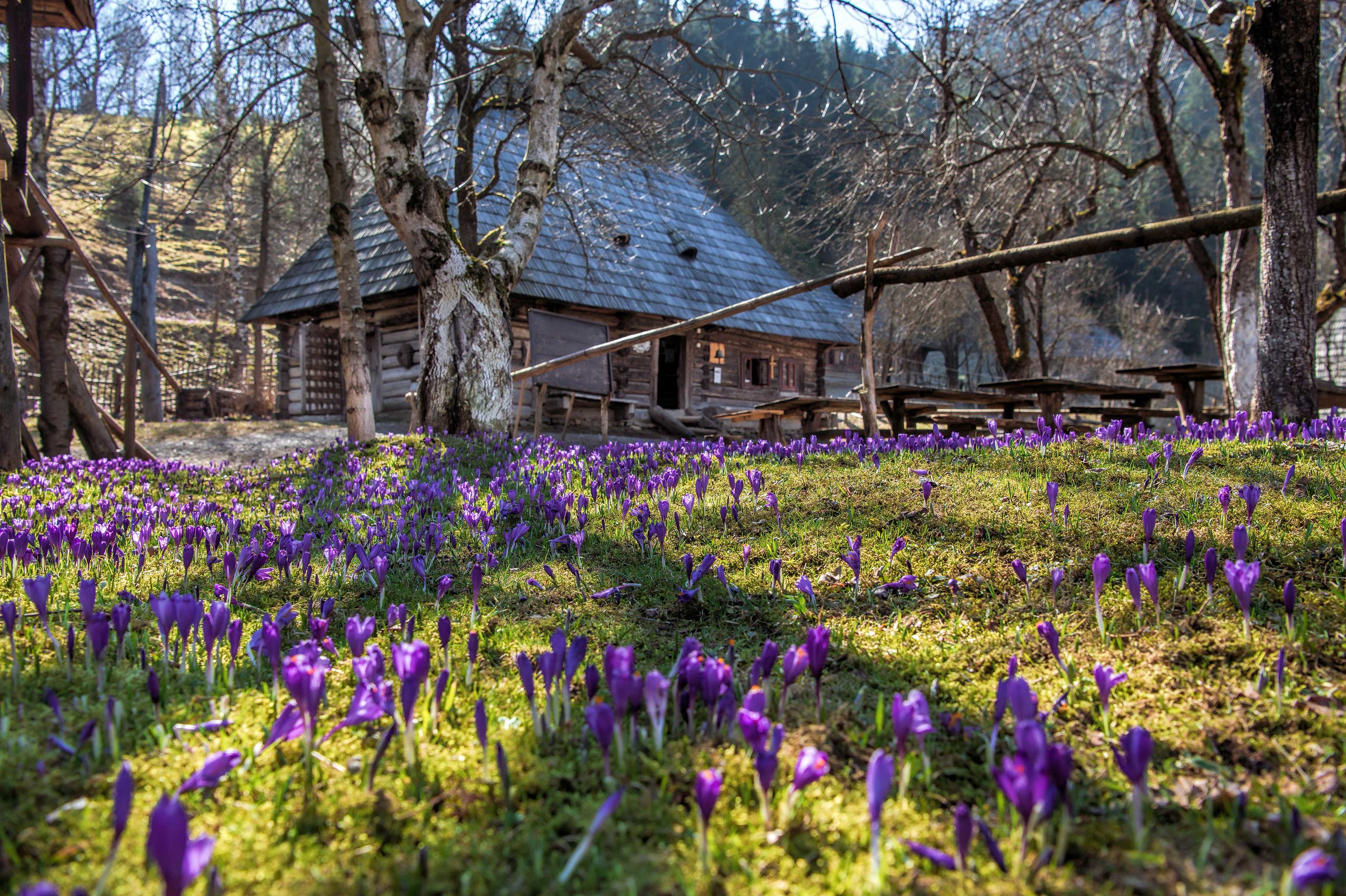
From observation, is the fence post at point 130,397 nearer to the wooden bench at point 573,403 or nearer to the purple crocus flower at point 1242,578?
the wooden bench at point 573,403

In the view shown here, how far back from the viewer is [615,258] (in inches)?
805

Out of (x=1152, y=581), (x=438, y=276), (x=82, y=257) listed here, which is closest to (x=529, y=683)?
(x=1152, y=581)

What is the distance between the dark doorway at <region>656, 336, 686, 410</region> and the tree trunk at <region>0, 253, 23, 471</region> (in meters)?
17.4

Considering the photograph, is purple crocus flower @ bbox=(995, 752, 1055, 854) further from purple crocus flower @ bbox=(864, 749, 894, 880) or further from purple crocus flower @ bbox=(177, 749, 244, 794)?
purple crocus flower @ bbox=(177, 749, 244, 794)

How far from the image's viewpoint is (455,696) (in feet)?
7.13

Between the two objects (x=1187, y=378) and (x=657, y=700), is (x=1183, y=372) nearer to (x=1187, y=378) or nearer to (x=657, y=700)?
(x=1187, y=378)

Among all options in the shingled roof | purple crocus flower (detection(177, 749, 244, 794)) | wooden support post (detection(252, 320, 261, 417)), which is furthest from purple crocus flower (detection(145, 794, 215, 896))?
wooden support post (detection(252, 320, 261, 417))

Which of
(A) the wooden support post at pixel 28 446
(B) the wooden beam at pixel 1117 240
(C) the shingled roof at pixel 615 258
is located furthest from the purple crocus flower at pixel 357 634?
(C) the shingled roof at pixel 615 258

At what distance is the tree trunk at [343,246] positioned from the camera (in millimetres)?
9812

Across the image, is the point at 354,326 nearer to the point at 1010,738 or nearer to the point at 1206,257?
the point at 1010,738

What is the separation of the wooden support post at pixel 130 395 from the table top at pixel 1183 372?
11047 millimetres

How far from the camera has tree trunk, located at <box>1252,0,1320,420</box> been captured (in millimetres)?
5445

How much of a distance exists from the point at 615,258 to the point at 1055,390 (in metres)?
13.1

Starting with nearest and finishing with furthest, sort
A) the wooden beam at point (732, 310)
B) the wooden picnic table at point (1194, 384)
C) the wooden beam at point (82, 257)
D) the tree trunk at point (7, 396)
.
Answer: the tree trunk at point (7, 396) → the wooden beam at point (732, 310) → the wooden beam at point (82, 257) → the wooden picnic table at point (1194, 384)
